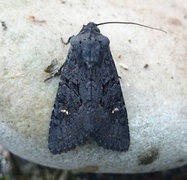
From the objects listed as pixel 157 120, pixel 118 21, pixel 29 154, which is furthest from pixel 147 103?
pixel 29 154

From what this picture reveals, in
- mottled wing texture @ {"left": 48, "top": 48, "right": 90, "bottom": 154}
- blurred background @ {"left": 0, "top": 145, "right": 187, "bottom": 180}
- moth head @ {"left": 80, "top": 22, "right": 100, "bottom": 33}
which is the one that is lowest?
blurred background @ {"left": 0, "top": 145, "right": 187, "bottom": 180}

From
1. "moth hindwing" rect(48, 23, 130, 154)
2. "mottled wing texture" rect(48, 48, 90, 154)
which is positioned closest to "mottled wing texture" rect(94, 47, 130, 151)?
"moth hindwing" rect(48, 23, 130, 154)

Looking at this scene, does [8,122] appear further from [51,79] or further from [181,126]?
[181,126]

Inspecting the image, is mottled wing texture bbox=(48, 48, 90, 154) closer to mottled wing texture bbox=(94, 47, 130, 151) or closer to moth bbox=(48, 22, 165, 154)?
moth bbox=(48, 22, 165, 154)

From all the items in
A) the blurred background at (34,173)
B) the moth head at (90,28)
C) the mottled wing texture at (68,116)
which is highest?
the moth head at (90,28)

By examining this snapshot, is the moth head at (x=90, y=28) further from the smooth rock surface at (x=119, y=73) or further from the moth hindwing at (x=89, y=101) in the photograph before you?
the smooth rock surface at (x=119, y=73)

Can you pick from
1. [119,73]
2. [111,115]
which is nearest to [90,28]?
[119,73]

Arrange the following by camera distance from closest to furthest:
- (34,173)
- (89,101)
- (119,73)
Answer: (89,101), (119,73), (34,173)

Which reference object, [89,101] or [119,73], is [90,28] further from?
[89,101]

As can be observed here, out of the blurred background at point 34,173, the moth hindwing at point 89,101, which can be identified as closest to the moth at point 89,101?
the moth hindwing at point 89,101
